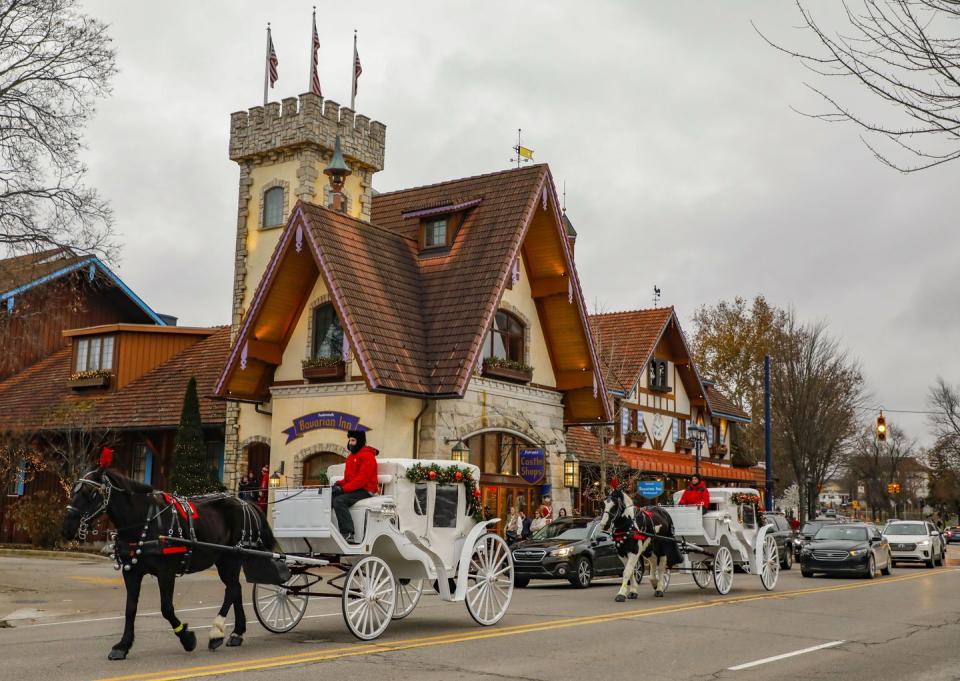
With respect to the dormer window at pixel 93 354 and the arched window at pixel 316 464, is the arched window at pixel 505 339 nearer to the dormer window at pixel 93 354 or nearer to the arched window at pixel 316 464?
the arched window at pixel 316 464

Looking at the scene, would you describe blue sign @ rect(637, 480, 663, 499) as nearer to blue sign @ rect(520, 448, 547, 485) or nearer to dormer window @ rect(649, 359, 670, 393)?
blue sign @ rect(520, 448, 547, 485)

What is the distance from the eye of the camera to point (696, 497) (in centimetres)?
1941

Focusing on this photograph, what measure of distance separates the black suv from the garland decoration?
24.8ft

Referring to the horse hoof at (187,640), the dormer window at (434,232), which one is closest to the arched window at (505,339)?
the dormer window at (434,232)

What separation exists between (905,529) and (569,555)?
1740 centimetres

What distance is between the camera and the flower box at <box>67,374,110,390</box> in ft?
107

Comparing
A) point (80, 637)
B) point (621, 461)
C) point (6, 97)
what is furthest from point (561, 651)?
point (621, 461)

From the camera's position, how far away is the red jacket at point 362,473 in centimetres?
1209

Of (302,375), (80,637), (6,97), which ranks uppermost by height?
(6,97)

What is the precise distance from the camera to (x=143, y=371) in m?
33.7

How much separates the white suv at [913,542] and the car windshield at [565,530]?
14.5 m

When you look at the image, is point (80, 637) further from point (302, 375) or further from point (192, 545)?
point (302, 375)

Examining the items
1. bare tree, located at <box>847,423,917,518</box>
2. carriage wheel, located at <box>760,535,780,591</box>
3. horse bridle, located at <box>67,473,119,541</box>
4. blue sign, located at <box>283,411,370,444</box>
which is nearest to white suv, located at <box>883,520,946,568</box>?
carriage wheel, located at <box>760,535,780,591</box>

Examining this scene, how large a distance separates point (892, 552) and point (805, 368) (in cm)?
1322
